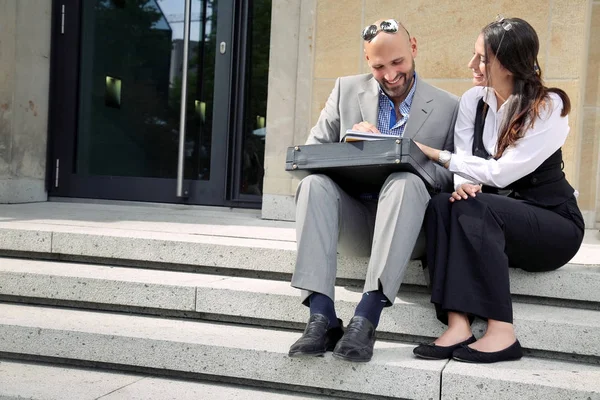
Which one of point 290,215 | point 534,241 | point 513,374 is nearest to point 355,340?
point 513,374

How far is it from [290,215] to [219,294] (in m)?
2.34

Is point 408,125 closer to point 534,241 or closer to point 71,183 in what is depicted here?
point 534,241

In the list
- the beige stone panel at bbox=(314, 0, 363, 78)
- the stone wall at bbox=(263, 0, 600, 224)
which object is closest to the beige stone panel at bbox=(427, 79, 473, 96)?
the stone wall at bbox=(263, 0, 600, 224)

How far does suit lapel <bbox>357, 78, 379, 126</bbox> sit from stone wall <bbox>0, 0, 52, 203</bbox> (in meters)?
3.83

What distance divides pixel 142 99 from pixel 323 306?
13.7 feet

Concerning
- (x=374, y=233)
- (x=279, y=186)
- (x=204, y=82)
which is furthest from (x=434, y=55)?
(x=374, y=233)

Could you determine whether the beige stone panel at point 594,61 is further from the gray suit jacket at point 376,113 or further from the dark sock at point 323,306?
the dark sock at point 323,306

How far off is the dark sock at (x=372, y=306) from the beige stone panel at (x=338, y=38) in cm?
294

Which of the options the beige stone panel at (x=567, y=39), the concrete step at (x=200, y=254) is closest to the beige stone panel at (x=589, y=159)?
the beige stone panel at (x=567, y=39)

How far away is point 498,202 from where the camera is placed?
2.87m

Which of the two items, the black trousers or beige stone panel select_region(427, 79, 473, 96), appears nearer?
the black trousers

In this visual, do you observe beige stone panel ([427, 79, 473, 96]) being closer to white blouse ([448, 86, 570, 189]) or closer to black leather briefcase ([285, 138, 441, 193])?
white blouse ([448, 86, 570, 189])

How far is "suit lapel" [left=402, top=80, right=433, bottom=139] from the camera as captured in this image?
3.24 meters

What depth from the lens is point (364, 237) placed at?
3146 mm
